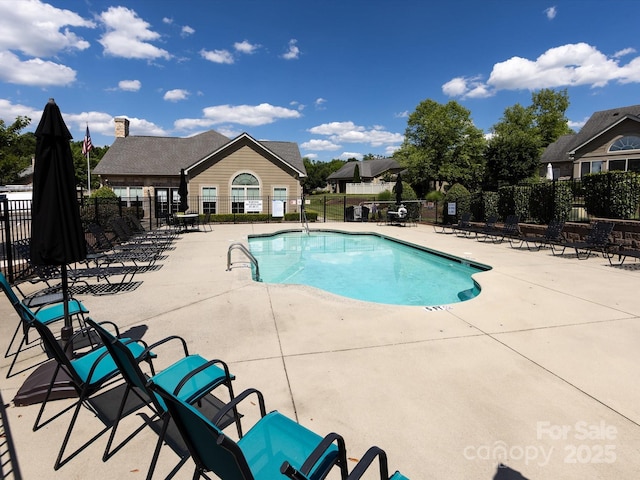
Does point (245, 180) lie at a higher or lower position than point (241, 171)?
lower

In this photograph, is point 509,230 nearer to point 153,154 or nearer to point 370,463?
point 370,463

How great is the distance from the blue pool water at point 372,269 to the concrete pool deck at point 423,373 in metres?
2.18

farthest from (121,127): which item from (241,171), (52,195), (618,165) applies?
(618,165)

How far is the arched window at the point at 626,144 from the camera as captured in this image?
27.3 m

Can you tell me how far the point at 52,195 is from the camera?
3.47 metres

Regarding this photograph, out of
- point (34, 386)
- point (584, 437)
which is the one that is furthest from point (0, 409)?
point (584, 437)

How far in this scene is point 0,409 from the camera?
316cm

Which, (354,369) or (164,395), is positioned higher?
(164,395)

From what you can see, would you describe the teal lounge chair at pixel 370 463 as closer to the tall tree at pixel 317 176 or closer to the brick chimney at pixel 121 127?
the brick chimney at pixel 121 127

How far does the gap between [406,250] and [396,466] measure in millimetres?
12556

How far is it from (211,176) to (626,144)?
31.9 metres

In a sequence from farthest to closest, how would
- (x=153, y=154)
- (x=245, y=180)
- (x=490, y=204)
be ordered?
(x=153, y=154) → (x=245, y=180) → (x=490, y=204)

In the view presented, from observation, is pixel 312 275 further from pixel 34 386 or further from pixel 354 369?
pixel 34 386

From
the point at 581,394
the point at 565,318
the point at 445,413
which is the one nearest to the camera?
the point at 445,413
